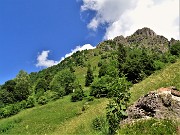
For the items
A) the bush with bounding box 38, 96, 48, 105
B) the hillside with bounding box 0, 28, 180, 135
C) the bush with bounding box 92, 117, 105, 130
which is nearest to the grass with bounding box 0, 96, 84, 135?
the hillside with bounding box 0, 28, 180, 135

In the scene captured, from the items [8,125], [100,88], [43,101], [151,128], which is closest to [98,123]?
[151,128]

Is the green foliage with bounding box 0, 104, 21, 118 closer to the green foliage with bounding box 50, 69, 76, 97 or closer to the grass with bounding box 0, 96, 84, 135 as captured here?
the grass with bounding box 0, 96, 84, 135

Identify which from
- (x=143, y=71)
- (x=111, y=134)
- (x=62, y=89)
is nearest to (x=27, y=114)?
(x=62, y=89)

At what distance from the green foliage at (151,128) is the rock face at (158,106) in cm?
181

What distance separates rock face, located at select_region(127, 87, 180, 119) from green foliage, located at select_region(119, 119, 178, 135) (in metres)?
1.81

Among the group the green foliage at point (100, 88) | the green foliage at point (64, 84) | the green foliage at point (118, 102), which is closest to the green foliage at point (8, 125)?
the green foliage at point (100, 88)

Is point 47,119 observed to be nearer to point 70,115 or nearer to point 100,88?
point 70,115

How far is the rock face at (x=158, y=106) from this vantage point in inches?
1178

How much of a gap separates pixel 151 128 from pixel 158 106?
14.0 ft

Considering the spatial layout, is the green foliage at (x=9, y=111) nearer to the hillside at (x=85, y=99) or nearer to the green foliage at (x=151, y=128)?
the hillside at (x=85, y=99)

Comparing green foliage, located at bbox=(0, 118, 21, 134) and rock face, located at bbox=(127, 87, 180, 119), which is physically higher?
green foliage, located at bbox=(0, 118, 21, 134)

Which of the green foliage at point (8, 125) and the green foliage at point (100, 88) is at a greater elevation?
the green foliage at point (100, 88)

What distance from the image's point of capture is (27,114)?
95.8 metres

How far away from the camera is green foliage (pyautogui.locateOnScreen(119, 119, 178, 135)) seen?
26.0 m
